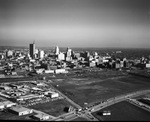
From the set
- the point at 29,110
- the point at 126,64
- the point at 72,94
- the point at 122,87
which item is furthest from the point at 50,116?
the point at 126,64

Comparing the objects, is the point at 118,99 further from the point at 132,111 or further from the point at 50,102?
the point at 50,102

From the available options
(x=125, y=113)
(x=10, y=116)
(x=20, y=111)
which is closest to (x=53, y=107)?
(x=20, y=111)

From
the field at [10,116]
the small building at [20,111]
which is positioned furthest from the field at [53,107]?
the field at [10,116]

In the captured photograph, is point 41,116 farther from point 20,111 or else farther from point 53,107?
point 53,107

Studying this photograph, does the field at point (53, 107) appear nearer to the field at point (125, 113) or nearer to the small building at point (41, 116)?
the small building at point (41, 116)

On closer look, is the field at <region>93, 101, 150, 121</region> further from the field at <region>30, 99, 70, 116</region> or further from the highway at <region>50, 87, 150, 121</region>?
the field at <region>30, 99, 70, 116</region>

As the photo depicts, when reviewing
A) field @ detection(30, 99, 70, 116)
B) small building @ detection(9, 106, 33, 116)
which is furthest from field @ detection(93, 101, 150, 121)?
small building @ detection(9, 106, 33, 116)
